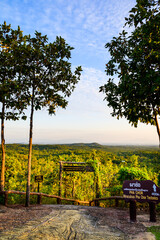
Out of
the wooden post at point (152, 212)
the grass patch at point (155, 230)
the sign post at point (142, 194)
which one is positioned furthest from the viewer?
the sign post at point (142, 194)

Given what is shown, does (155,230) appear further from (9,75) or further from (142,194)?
(9,75)

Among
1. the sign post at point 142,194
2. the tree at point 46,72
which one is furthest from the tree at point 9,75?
the sign post at point 142,194

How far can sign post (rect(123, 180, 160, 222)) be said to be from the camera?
656 centimetres

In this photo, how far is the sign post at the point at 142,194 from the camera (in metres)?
6.56

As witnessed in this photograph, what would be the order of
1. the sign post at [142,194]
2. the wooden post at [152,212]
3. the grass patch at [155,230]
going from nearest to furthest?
1. the grass patch at [155,230]
2. the wooden post at [152,212]
3. the sign post at [142,194]

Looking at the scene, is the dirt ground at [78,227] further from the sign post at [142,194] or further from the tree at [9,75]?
the tree at [9,75]

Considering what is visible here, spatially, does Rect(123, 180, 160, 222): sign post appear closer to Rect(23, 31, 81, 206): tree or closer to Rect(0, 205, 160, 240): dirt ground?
Rect(0, 205, 160, 240): dirt ground

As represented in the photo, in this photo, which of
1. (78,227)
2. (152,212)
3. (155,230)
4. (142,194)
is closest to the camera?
(155,230)

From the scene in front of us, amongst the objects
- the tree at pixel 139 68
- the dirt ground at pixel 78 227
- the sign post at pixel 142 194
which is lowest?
the dirt ground at pixel 78 227

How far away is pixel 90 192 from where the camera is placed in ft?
56.5

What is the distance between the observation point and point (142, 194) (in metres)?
6.77

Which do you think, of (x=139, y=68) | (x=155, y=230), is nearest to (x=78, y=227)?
(x=155, y=230)

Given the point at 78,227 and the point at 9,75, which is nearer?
the point at 78,227

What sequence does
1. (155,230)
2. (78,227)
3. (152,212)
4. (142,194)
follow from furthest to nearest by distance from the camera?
1. (142,194)
2. (152,212)
3. (78,227)
4. (155,230)
